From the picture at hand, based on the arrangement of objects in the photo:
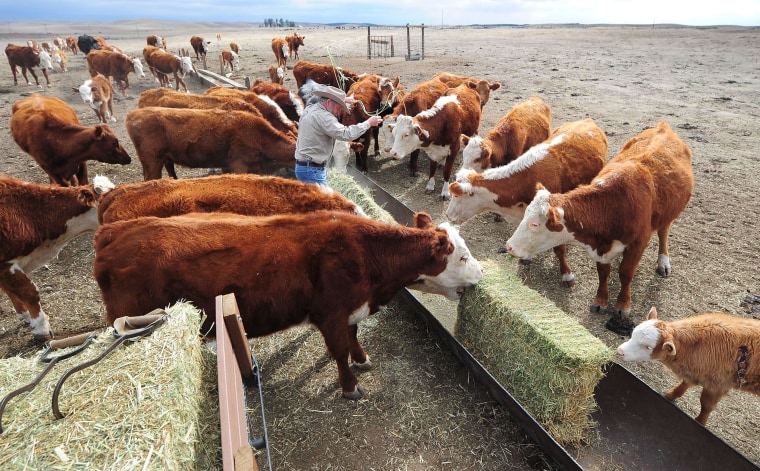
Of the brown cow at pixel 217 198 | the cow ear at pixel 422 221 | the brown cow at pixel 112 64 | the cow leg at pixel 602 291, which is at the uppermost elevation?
the brown cow at pixel 112 64

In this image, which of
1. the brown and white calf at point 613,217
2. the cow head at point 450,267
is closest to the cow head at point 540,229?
the brown and white calf at point 613,217

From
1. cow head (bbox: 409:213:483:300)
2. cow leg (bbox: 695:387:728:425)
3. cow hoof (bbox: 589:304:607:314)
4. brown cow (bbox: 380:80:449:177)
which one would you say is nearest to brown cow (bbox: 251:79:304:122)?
brown cow (bbox: 380:80:449:177)

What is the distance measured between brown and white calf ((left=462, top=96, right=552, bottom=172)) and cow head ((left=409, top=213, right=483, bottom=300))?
344cm

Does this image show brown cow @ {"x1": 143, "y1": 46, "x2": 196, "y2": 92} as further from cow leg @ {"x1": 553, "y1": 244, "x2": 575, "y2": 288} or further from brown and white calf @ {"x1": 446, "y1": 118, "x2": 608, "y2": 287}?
cow leg @ {"x1": 553, "y1": 244, "x2": 575, "y2": 288}

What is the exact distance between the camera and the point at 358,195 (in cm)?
683

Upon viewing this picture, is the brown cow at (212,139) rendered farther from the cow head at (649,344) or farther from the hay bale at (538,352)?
the cow head at (649,344)

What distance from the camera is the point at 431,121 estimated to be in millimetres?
8703

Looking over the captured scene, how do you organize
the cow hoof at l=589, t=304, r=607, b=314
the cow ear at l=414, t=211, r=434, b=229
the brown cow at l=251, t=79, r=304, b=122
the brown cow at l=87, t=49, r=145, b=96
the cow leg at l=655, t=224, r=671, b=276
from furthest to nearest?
the brown cow at l=87, t=49, r=145, b=96 < the brown cow at l=251, t=79, r=304, b=122 < the cow leg at l=655, t=224, r=671, b=276 < the cow hoof at l=589, t=304, r=607, b=314 < the cow ear at l=414, t=211, r=434, b=229

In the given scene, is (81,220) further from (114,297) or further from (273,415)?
(273,415)

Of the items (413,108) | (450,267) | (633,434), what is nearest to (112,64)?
(413,108)

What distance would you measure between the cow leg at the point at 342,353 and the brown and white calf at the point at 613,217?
244cm

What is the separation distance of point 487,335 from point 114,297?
135 inches

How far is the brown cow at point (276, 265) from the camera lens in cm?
338

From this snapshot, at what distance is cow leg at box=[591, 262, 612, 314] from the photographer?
17.3 feet
